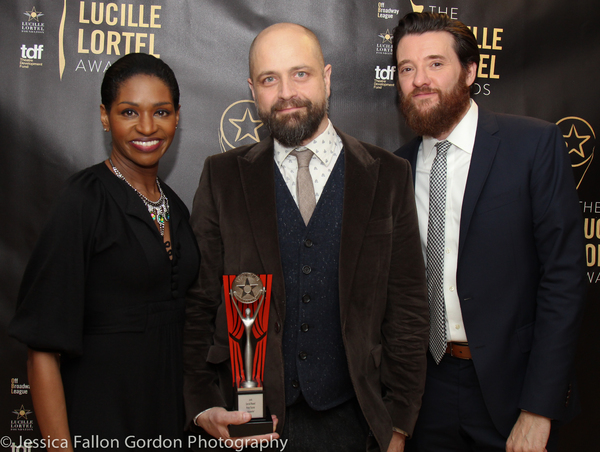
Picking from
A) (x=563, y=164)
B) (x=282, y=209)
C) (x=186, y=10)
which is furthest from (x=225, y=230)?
(x=186, y=10)

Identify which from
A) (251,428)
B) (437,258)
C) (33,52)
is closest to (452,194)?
(437,258)

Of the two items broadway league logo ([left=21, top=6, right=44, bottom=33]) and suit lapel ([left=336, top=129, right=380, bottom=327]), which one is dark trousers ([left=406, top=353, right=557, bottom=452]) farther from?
broadway league logo ([left=21, top=6, right=44, bottom=33])

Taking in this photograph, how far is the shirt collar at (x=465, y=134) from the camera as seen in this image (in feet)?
6.74

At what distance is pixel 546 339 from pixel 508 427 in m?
0.40

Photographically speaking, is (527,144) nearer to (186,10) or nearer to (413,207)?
(413,207)

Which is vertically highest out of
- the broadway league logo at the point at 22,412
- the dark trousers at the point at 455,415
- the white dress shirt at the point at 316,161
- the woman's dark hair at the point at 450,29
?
the woman's dark hair at the point at 450,29

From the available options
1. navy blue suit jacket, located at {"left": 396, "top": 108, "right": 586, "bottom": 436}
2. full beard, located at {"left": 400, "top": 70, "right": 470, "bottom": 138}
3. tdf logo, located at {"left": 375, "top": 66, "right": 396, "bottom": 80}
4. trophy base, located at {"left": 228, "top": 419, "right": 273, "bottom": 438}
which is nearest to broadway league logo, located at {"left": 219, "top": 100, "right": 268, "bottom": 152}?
tdf logo, located at {"left": 375, "top": 66, "right": 396, "bottom": 80}

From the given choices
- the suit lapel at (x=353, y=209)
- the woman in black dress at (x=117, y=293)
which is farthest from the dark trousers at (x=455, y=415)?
the woman in black dress at (x=117, y=293)

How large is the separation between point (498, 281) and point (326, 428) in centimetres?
92

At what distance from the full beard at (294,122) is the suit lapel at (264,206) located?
11 cm

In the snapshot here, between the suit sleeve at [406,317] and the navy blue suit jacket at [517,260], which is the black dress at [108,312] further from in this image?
the navy blue suit jacket at [517,260]

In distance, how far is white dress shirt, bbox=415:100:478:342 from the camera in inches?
77.3

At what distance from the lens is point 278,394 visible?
5.44 feet

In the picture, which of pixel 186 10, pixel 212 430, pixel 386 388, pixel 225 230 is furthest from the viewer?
pixel 186 10
